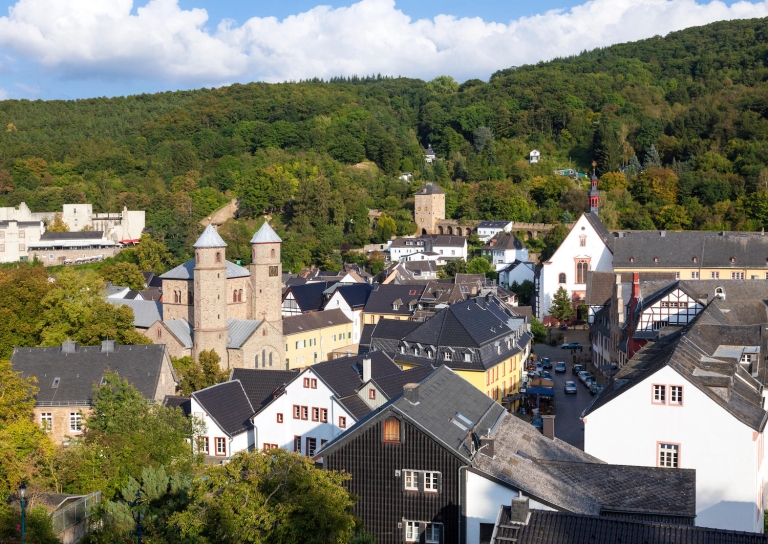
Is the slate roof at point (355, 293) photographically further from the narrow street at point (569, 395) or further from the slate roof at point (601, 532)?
the slate roof at point (601, 532)

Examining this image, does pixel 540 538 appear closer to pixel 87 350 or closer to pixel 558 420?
pixel 558 420

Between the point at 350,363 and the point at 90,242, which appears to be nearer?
the point at 350,363

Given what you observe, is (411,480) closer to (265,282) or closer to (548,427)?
(548,427)

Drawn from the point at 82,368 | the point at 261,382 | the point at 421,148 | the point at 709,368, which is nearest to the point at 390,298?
the point at 261,382

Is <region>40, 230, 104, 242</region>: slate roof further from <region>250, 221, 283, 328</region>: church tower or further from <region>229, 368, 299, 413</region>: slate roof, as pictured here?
<region>229, 368, 299, 413</region>: slate roof

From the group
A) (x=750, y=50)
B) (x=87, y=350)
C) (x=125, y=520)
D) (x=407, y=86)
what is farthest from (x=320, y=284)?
(x=407, y=86)
